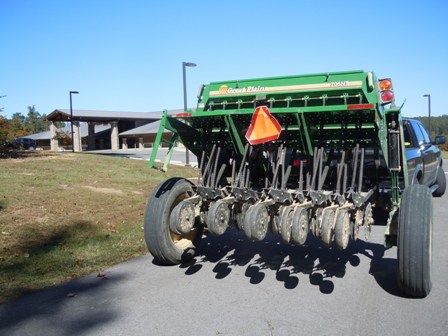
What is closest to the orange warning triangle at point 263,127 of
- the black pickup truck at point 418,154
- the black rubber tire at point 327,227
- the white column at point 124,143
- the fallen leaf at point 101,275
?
the black rubber tire at point 327,227

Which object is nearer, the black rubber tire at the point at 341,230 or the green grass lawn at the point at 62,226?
the black rubber tire at the point at 341,230

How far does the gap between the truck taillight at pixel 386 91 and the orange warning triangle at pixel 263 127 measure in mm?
1477

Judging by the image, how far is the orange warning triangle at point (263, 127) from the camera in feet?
14.3

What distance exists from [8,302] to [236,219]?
238cm

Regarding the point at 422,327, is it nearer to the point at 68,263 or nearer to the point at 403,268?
the point at 403,268

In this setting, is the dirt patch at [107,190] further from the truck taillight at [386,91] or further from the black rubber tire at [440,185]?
the black rubber tire at [440,185]

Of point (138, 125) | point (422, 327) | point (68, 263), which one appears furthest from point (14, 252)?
point (138, 125)

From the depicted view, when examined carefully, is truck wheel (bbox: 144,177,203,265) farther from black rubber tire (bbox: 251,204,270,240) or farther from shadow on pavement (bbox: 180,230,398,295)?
black rubber tire (bbox: 251,204,270,240)

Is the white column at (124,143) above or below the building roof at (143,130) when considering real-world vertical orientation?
below

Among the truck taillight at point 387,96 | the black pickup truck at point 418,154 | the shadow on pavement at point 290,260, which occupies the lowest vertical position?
the shadow on pavement at point 290,260

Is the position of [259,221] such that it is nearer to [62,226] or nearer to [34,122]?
[62,226]

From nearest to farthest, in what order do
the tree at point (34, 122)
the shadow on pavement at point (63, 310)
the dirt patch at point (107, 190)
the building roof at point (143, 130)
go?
the shadow on pavement at point (63, 310), the dirt patch at point (107, 190), the building roof at point (143, 130), the tree at point (34, 122)

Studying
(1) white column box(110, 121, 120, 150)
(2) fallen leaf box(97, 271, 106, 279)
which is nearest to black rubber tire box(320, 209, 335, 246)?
(2) fallen leaf box(97, 271, 106, 279)

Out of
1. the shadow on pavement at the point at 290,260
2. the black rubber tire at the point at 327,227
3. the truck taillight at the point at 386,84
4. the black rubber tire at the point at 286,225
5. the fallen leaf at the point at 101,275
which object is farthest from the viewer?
the truck taillight at the point at 386,84
